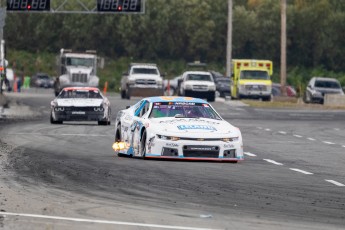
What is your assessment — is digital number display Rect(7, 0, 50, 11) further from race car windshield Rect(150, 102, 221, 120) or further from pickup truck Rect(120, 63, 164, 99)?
race car windshield Rect(150, 102, 221, 120)

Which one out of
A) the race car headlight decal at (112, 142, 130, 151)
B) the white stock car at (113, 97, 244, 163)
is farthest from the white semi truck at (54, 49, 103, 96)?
the white stock car at (113, 97, 244, 163)

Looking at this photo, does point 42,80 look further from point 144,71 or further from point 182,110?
point 182,110

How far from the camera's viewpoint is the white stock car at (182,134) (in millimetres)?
23734

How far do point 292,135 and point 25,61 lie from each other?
86.8 metres

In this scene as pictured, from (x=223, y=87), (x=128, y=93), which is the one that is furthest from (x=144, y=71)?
(x=223, y=87)

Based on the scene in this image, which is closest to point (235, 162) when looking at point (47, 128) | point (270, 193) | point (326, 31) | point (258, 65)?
point (270, 193)

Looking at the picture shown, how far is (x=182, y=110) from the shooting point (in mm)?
25406

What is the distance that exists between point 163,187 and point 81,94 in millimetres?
23941

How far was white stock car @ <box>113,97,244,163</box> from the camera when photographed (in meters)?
23.7

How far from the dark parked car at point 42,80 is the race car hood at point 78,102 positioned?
6973 centimetres

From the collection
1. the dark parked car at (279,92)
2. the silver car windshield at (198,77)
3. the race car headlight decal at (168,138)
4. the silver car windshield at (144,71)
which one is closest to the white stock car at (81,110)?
the race car headlight decal at (168,138)

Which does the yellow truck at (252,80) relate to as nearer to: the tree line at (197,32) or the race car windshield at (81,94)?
the race car windshield at (81,94)

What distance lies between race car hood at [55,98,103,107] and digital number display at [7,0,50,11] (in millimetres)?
33645

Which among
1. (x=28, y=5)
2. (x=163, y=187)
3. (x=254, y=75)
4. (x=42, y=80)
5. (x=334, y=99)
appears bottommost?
(x=42, y=80)
